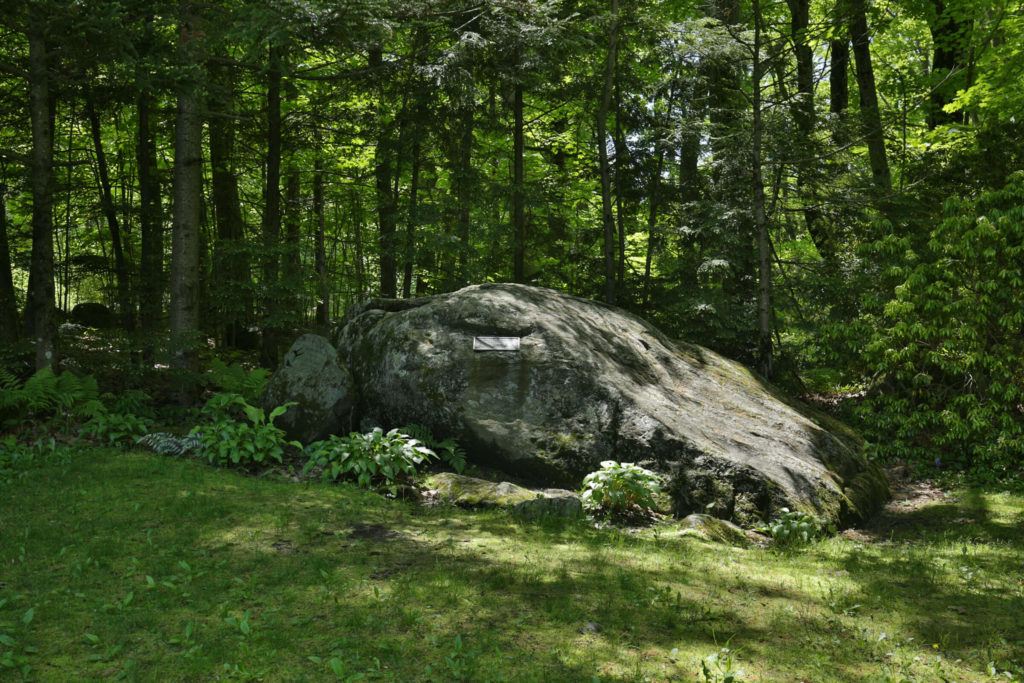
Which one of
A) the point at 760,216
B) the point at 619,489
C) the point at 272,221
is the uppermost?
the point at 760,216

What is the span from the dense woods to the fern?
185cm

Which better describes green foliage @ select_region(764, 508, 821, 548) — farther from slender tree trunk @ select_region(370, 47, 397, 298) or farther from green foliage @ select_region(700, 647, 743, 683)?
slender tree trunk @ select_region(370, 47, 397, 298)

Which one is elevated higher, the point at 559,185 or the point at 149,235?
the point at 559,185

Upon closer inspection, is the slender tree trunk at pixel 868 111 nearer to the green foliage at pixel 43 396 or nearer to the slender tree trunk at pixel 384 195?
the slender tree trunk at pixel 384 195

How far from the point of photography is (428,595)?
15.4ft

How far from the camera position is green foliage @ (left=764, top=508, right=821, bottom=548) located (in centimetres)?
673

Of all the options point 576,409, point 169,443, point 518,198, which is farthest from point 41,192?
point 518,198

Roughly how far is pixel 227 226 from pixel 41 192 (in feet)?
20.0

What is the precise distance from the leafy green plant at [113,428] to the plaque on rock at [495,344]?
4.08m

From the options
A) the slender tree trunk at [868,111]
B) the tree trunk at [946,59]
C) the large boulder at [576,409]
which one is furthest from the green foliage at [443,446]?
the tree trunk at [946,59]

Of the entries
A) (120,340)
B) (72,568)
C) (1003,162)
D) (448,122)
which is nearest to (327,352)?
(120,340)

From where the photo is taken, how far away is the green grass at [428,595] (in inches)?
154

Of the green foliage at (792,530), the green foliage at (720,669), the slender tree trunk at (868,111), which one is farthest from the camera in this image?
the slender tree trunk at (868,111)

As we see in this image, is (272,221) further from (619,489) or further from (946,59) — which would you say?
(946,59)
